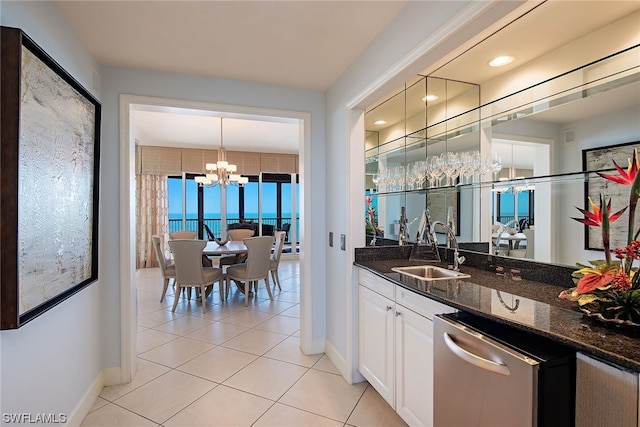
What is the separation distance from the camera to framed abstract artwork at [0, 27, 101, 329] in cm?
126

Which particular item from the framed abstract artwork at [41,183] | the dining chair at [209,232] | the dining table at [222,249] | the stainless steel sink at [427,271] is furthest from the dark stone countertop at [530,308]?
the dining chair at [209,232]

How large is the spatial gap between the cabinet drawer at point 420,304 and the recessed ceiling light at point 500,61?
1868 millimetres

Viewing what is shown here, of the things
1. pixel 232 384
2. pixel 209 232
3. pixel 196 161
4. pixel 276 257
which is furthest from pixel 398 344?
pixel 196 161

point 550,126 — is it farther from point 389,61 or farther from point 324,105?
point 324,105

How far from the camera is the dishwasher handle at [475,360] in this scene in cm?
113

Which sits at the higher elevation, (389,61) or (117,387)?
(389,61)

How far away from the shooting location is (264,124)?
18.0ft

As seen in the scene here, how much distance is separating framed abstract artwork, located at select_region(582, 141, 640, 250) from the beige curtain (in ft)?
24.8

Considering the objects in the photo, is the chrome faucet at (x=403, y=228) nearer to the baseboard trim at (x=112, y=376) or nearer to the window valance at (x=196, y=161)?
the baseboard trim at (x=112, y=376)

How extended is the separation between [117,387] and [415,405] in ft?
7.22

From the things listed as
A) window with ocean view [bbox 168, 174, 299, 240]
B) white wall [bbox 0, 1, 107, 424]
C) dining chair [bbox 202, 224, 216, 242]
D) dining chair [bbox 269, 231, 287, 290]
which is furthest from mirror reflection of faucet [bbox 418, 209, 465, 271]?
window with ocean view [bbox 168, 174, 299, 240]

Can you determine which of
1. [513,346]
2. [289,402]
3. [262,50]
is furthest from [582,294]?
[262,50]

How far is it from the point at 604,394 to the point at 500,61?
2273 mm

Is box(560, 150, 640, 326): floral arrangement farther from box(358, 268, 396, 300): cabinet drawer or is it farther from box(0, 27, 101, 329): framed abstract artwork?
box(0, 27, 101, 329): framed abstract artwork
